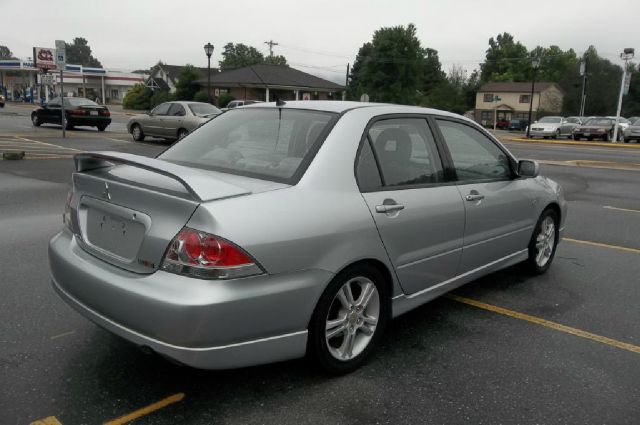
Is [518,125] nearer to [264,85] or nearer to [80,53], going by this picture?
[264,85]

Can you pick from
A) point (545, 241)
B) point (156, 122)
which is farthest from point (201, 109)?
point (545, 241)

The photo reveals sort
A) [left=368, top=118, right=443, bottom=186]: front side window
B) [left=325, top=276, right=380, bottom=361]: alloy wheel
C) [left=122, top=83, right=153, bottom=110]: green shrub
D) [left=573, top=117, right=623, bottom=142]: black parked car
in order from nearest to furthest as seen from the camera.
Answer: [left=325, top=276, right=380, bottom=361]: alloy wheel
[left=368, top=118, right=443, bottom=186]: front side window
[left=573, top=117, right=623, bottom=142]: black parked car
[left=122, top=83, right=153, bottom=110]: green shrub

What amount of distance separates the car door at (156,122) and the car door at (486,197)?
637 inches

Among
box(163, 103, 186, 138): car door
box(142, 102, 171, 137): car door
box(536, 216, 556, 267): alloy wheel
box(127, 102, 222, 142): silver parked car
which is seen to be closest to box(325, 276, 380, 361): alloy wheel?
box(536, 216, 556, 267): alloy wheel

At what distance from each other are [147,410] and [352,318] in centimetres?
124

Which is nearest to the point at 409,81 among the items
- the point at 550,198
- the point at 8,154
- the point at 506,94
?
the point at 506,94

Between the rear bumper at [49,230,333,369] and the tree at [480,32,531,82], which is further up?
the tree at [480,32,531,82]

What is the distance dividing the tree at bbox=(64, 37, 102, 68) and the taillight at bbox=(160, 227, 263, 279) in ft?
658

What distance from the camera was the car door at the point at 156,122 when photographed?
1919cm

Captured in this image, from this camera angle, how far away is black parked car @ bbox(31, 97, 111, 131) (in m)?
23.2

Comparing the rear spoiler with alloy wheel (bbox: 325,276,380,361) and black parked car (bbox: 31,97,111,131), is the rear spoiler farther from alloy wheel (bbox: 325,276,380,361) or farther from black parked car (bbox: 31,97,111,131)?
black parked car (bbox: 31,97,111,131)

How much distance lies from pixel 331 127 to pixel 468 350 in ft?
5.79

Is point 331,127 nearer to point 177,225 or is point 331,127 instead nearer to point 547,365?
point 177,225

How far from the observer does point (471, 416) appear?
9.63 ft
